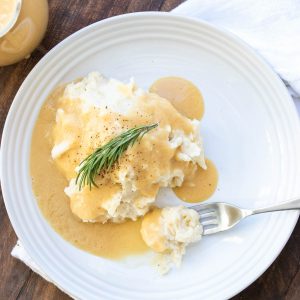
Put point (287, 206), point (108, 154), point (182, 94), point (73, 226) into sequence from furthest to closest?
1. point (182, 94)
2. point (73, 226)
3. point (287, 206)
4. point (108, 154)

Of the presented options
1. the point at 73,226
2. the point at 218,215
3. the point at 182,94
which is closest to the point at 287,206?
the point at 218,215

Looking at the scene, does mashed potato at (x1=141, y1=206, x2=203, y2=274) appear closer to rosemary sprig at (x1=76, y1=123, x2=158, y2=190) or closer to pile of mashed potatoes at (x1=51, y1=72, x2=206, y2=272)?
pile of mashed potatoes at (x1=51, y1=72, x2=206, y2=272)

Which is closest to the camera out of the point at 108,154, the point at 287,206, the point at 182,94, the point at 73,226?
the point at 108,154

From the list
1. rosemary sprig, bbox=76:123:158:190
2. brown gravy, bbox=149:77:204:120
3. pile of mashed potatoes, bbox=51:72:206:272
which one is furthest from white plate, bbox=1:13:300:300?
rosemary sprig, bbox=76:123:158:190

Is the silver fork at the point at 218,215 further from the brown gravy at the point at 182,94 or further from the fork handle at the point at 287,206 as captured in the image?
→ the brown gravy at the point at 182,94

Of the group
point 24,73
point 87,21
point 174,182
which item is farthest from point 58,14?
point 174,182

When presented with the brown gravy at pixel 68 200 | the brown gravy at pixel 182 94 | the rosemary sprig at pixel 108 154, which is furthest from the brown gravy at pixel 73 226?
the brown gravy at pixel 182 94

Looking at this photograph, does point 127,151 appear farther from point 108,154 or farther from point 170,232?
point 170,232
